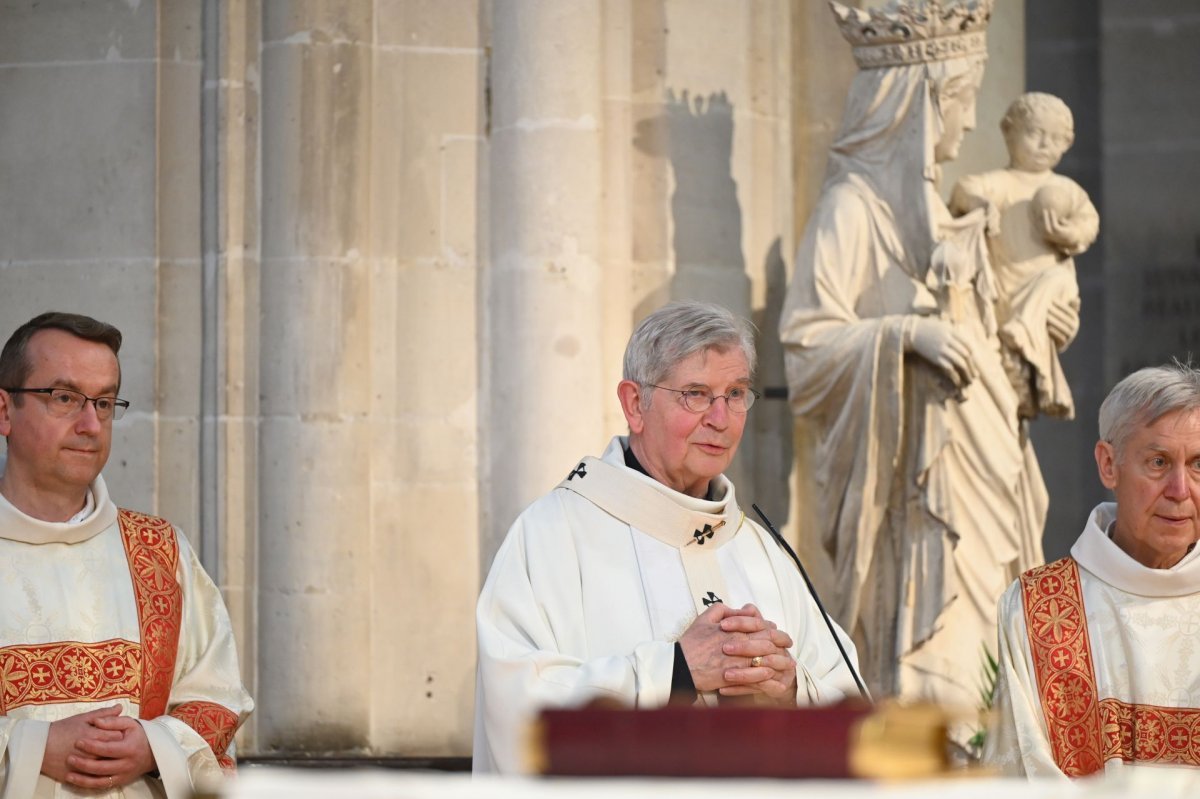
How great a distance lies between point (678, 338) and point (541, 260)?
9.57 ft

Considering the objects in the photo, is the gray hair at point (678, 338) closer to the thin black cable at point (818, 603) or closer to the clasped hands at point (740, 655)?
the thin black cable at point (818, 603)

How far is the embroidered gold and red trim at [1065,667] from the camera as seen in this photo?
427cm

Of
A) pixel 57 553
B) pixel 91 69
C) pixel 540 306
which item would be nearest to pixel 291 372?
pixel 540 306

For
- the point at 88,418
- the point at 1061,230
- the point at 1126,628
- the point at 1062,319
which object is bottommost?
the point at 1126,628

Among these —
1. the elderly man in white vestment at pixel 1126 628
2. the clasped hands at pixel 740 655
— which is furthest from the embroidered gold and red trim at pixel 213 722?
the elderly man in white vestment at pixel 1126 628

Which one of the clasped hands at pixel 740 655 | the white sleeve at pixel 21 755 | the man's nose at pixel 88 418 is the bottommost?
the white sleeve at pixel 21 755

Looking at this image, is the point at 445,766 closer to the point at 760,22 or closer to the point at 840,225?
the point at 840,225

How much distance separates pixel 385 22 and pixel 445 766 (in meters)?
2.67

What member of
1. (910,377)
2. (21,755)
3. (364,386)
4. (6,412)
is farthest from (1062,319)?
(21,755)

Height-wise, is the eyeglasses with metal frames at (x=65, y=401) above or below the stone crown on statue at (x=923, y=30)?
below

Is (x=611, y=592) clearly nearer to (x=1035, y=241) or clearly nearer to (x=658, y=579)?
(x=658, y=579)

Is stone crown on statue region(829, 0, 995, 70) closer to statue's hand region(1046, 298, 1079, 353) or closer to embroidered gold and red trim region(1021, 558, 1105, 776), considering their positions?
statue's hand region(1046, 298, 1079, 353)

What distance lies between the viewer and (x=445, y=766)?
704 centimetres

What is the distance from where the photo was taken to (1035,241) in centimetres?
741
